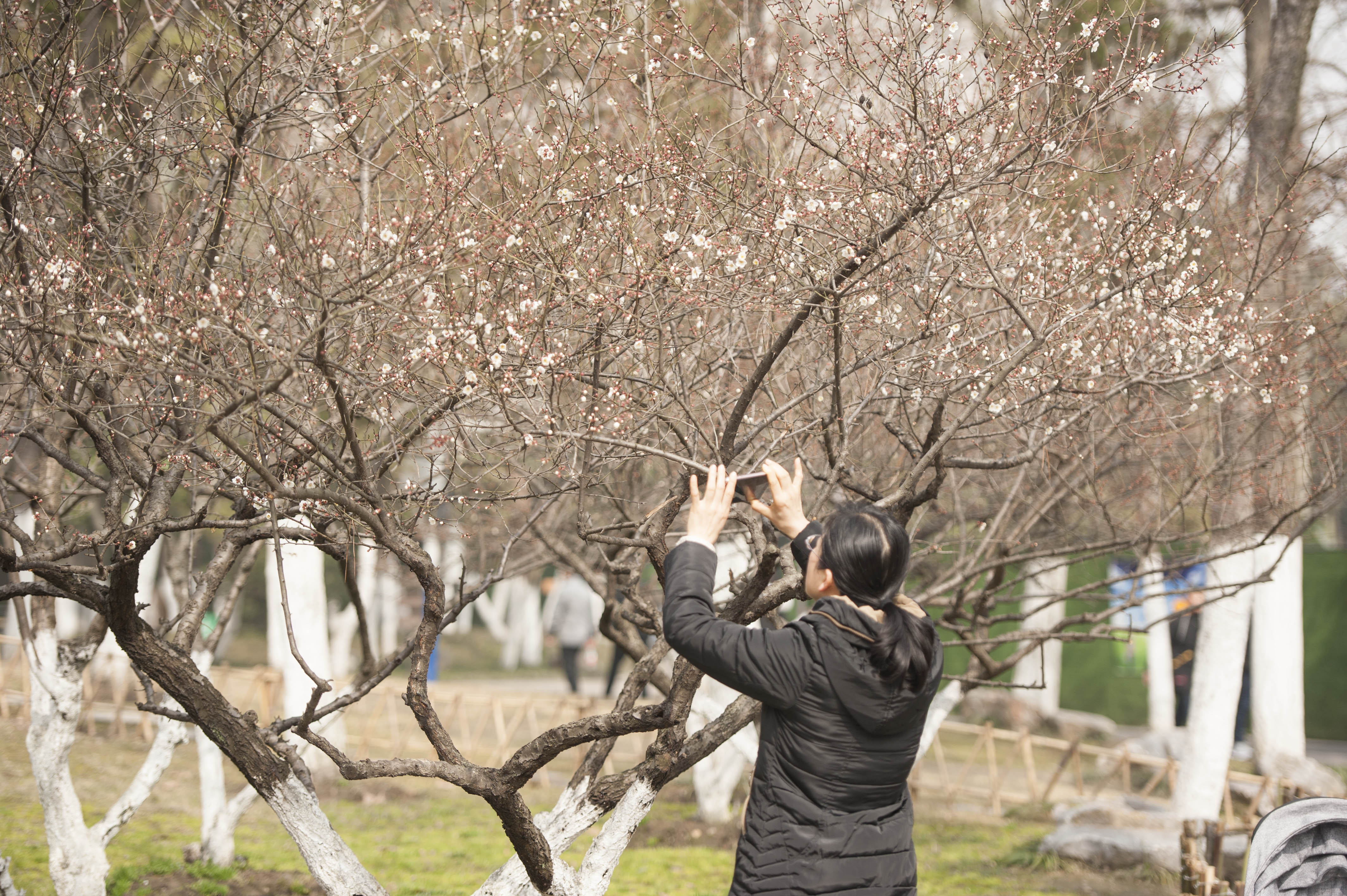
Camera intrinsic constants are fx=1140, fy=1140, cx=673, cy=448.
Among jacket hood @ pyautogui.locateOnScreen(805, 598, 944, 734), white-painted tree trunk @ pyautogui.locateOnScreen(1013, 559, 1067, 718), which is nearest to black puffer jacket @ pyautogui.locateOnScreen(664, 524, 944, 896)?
jacket hood @ pyautogui.locateOnScreen(805, 598, 944, 734)

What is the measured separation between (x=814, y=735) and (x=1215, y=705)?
7151 mm

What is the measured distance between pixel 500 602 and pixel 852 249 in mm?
22328

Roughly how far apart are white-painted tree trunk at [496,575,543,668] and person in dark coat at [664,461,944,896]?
811 inches

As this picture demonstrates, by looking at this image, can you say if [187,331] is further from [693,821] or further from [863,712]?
[693,821]

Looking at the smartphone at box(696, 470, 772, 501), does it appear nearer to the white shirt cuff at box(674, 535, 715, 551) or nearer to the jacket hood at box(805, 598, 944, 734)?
the white shirt cuff at box(674, 535, 715, 551)

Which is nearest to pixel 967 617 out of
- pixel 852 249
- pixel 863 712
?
pixel 852 249

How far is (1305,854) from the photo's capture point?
3.38m

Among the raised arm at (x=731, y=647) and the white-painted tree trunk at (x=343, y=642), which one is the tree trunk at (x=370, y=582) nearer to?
the white-painted tree trunk at (x=343, y=642)

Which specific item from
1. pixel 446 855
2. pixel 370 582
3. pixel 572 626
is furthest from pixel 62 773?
pixel 572 626

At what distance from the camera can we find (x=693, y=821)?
921 cm

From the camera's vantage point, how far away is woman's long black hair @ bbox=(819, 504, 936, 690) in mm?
2412

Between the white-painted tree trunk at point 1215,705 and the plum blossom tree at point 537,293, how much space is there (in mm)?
3675

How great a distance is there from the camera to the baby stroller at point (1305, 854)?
132 inches

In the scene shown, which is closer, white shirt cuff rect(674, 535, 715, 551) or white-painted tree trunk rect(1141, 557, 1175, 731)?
white shirt cuff rect(674, 535, 715, 551)
